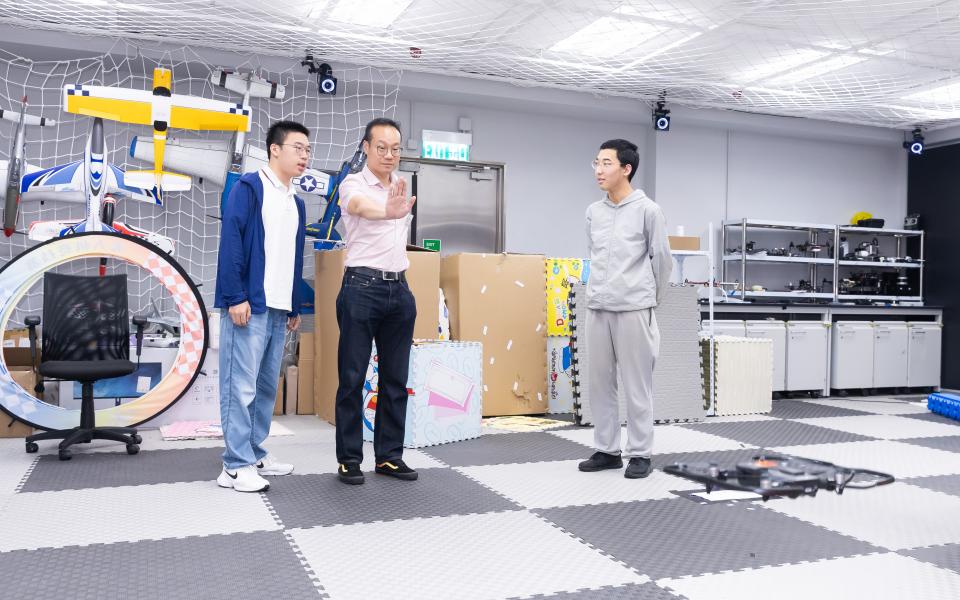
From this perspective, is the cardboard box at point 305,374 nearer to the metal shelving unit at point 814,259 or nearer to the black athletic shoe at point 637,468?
the black athletic shoe at point 637,468

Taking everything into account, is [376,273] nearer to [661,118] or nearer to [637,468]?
[637,468]

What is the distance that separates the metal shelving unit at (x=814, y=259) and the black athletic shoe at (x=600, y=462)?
395cm

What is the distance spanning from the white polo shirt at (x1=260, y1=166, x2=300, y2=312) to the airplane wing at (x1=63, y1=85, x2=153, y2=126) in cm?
249

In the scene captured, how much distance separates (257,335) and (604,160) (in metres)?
1.82

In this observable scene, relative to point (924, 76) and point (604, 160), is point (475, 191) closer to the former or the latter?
point (604, 160)

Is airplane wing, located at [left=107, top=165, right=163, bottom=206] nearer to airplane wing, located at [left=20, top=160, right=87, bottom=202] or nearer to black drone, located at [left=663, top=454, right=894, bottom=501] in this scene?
airplane wing, located at [left=20, top=160, right=87, bottom=202]

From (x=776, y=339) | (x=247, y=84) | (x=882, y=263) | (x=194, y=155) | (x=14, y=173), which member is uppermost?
(x=247, y=84)

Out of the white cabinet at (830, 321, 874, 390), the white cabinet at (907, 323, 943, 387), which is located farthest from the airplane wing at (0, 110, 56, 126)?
the white cabinet at (907, 323, 943, 387)

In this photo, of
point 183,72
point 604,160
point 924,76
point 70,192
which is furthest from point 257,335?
point 924,76

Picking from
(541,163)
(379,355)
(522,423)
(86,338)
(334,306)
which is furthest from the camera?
(541,163)

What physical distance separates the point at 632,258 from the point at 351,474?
165cm

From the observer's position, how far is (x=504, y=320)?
5.48 metres

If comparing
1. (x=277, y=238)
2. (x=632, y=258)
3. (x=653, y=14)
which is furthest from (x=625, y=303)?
(x=653, y=14)

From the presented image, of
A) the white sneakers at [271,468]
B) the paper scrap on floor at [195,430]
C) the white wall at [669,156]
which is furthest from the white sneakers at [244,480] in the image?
the white wall at [669,156]
